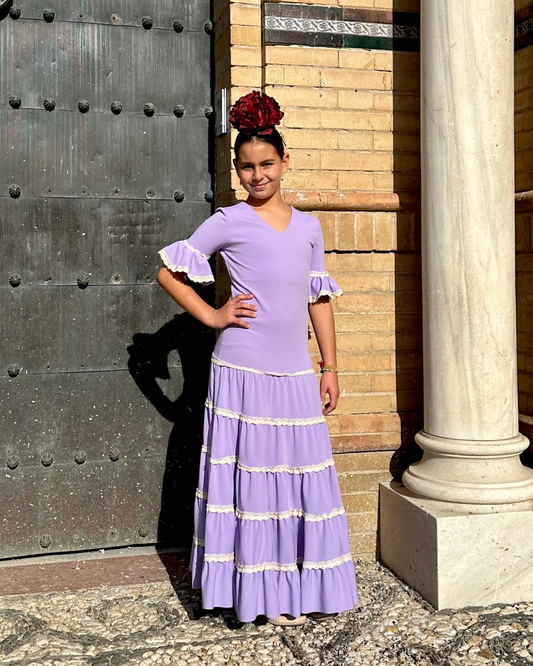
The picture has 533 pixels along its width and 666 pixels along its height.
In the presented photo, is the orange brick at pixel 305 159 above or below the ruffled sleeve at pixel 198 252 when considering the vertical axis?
above

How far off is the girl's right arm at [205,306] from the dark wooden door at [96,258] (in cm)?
96

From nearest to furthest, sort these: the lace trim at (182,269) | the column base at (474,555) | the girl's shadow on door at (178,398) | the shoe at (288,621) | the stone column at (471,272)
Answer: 1. the lace trim at (182,269)
2. the shoe at (288,621)
3. the column base at (474,555)
4. the stone column at (471,272)
5. the girl's shadow on door at (178,398)

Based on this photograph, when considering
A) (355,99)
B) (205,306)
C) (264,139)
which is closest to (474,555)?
(205,306)

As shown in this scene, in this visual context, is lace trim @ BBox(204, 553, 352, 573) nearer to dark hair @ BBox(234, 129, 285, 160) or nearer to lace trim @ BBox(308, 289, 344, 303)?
lace trim @ BBox(308, 289, 344, 303)

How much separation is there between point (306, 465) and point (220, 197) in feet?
4.94

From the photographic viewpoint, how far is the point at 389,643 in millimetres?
2986

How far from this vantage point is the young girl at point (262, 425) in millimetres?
2979

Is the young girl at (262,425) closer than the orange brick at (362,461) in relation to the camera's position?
Yes

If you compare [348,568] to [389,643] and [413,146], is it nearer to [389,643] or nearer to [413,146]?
[389,643]

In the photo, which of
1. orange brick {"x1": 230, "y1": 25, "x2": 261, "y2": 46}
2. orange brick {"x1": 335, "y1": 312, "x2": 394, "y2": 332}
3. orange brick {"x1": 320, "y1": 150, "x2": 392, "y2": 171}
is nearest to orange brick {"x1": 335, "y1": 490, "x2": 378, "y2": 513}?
orange brick {"x1": 335, "y1": 312, "x2": 394, "y2": 332}

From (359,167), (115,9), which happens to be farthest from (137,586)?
(115,9)

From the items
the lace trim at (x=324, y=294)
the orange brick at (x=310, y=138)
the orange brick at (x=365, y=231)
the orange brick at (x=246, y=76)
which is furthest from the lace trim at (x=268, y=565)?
the orange brick at (x=246, y=76)

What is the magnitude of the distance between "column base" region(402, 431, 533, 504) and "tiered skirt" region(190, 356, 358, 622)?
23.7 inches

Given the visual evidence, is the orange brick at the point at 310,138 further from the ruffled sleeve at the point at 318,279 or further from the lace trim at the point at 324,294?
the lace trim at the point at 324,294
